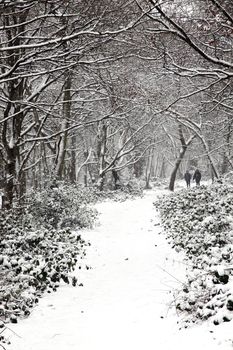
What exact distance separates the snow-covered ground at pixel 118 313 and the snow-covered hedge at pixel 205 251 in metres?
0.24

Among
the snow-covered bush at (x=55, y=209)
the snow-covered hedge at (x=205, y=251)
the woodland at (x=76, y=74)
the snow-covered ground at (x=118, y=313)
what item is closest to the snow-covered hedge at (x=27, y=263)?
the woodland at (x=76, y=74)

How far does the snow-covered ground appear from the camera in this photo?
494 centimetres

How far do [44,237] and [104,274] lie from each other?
5.10 ft

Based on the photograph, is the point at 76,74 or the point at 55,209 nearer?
the point at 76,74

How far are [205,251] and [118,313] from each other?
2453 millimetres

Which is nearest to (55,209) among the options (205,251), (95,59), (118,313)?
(95,59)

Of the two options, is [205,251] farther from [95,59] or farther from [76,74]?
[76,74]

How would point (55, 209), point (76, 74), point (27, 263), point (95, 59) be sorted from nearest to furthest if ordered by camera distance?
point (27, 263)
point (95, 59)
point (76, 74)
point (55, 209)

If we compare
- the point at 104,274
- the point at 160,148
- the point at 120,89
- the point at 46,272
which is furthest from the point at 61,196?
the point at 160,148

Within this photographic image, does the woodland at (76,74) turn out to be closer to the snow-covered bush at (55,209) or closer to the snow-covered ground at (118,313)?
the snow-covered bush at (55,209)

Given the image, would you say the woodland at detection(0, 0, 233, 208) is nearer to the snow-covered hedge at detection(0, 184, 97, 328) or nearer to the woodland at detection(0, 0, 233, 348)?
the woodland at detection(0, 0, 233, 348)

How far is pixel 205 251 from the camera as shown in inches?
305

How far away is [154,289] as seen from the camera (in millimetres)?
7273

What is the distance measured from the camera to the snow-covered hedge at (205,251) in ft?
17.1
